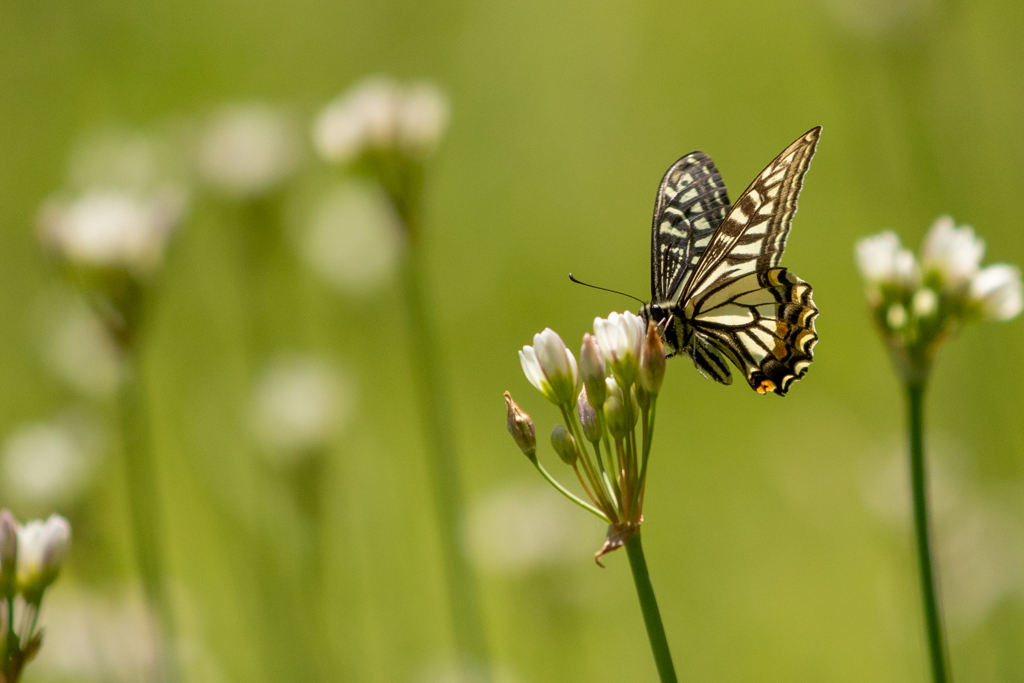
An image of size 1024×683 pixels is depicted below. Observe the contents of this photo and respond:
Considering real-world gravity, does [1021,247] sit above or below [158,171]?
below

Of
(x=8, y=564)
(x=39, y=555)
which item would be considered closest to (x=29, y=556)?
(x=39, y=555)

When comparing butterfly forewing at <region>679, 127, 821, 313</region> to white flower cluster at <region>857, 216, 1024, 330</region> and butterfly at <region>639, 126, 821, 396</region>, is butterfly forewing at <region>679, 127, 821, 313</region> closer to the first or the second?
butterfly at <region>639, 126, 821, 396</region>

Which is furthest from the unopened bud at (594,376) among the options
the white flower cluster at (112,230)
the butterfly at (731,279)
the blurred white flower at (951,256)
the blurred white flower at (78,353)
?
the blurred white flower at (78,353)

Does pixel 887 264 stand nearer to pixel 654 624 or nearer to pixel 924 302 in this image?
pixel 924 302

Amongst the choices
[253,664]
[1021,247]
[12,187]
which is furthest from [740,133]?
[12,187]

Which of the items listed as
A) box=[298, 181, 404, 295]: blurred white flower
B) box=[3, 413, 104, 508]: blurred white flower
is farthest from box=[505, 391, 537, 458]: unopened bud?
box=[298, 181, 404, 295]: blurred white flower

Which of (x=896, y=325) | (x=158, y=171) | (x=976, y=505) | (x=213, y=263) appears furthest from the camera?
(x=213, y=263)

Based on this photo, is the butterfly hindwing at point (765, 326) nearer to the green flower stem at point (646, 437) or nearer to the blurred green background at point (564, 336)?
the green flower stem at point (646, 437)

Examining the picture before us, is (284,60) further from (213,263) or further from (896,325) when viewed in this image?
(896,325)
